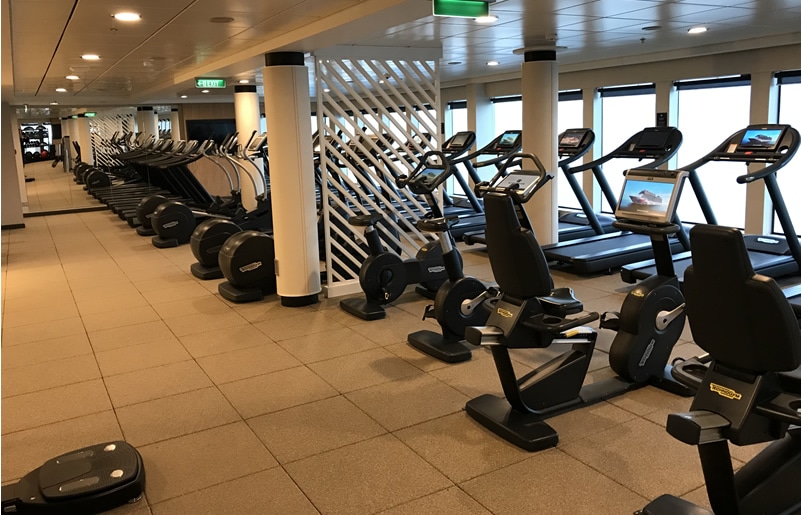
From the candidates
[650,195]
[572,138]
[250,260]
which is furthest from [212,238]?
[650,195]

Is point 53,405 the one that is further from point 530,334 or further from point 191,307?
point 530,334

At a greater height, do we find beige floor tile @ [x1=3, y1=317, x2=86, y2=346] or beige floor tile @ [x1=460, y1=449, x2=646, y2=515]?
beige floor tile @ [x1=3, y1=317, x2=86, y2=346]

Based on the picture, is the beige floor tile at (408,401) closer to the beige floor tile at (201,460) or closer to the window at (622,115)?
the beige floor tile at (201,460)

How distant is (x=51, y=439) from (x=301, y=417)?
1.37 m

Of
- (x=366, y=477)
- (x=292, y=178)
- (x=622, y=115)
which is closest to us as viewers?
(x=366, y=477)

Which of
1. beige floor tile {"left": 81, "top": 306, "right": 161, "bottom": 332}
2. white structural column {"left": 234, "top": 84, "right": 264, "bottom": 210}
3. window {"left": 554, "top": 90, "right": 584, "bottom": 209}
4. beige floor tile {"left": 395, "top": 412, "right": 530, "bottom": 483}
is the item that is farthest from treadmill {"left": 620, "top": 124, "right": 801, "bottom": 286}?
white structural column {"left": 234, "top": 84, "right": 264, "bottom": 210}

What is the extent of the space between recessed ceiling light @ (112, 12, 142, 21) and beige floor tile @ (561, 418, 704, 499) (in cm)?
396

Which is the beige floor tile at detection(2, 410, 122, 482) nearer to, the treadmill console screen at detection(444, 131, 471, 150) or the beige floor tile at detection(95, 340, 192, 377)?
the beige floor tile at detection(95, 340, 192, 377)

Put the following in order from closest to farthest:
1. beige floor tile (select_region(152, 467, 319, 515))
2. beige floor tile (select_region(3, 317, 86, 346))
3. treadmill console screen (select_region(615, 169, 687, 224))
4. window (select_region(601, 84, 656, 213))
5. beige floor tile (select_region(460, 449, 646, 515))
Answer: beige floor tile (select_region(460, 449, 646, 515)), beige floor tile (select_region(152, 467, 319, 515)), treadmill console screen (select_region(615, 169, 687, 224)), beige floor tile (select_region(3, 317, 86, 346)), window (select_region(601, 84, 656, 213))

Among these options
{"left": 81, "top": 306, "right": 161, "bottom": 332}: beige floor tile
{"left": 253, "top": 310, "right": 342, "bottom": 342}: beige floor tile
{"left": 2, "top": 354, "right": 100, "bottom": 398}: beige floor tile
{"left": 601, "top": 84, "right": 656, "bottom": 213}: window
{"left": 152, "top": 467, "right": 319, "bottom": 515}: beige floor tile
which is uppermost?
{"left": 601, "top": 84, "right": 656, "bottom": 213}: window

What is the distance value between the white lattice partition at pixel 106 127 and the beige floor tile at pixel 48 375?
49.2 ft

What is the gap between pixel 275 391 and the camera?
14.5 feet

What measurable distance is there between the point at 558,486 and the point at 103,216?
494 inches

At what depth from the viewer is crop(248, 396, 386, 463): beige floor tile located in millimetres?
3635
